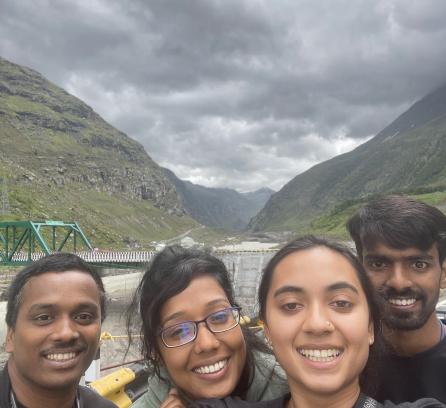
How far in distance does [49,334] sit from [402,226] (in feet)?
8.32

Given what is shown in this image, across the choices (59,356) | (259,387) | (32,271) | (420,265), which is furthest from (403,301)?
(32,271)

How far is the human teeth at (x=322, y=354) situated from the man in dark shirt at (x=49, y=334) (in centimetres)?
161

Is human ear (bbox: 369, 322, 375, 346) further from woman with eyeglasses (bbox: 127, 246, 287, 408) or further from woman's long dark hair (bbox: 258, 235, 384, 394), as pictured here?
woman with eyeglasses (bbox: 127, 246, 287, 408)

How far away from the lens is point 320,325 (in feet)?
7.22

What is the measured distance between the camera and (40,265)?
123 inches

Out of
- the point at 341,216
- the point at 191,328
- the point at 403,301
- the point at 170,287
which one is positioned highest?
the point at 341,216

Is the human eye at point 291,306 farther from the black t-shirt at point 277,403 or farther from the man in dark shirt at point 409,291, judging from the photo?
the man in dark shirt at point 409,291

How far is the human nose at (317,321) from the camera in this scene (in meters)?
2.20

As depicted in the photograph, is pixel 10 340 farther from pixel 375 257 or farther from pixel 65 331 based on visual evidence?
pixel 375 257

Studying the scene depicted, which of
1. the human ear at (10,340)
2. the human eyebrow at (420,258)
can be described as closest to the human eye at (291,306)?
the human eyebrow at (420,258)

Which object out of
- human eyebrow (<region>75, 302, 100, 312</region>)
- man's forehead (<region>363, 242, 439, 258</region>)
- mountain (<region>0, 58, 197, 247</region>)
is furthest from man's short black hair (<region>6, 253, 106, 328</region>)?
mountain (<region>0, 58, 197, 247</region>)

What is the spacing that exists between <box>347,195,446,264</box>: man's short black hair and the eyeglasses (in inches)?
45.6

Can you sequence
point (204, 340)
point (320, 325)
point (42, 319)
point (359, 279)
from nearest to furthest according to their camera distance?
1. point (320, 325)
2. point (359, 279)
3. point (204, 340)
4. point (42, 319)

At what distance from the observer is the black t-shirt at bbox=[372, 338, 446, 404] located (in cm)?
284
